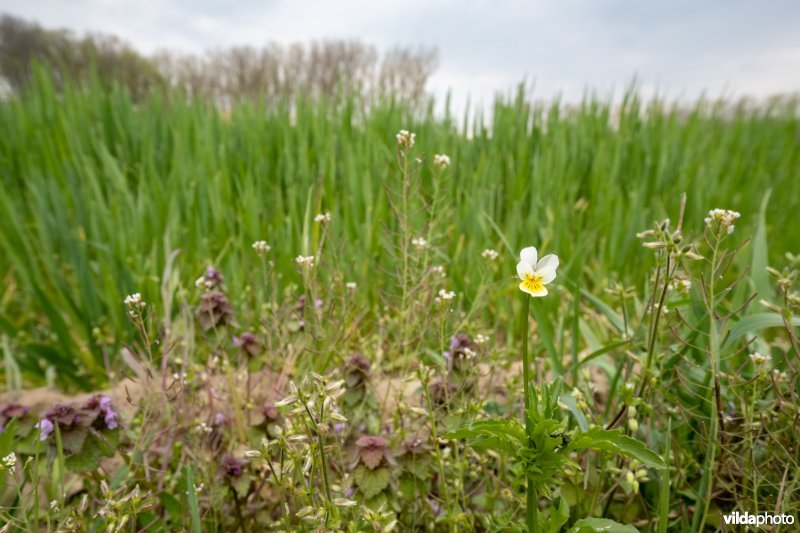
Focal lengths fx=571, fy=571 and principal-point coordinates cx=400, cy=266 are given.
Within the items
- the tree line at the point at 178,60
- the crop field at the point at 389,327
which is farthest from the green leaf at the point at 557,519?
the tree line at the point at 178,60

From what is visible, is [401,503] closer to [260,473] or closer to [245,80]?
[260,473]

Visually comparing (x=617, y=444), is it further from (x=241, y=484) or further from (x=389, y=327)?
(x=389, y=327)

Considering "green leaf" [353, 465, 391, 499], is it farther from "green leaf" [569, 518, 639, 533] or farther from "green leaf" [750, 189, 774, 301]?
"green leaf" [750, 189, 774, 301]

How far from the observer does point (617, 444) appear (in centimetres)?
101

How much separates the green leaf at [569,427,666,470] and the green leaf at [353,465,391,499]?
429 millimetres

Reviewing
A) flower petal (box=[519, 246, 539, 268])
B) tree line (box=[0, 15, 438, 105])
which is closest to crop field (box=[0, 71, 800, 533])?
flower petal (box=[519, 246, 539, 268])

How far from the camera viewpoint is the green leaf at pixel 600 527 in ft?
3.53

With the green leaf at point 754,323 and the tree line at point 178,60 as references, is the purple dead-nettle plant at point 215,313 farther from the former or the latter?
the tree line at point 178,60

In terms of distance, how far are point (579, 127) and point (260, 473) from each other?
3.69m

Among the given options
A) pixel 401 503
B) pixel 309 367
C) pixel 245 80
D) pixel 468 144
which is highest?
pixel 468 144

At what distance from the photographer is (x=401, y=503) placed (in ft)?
4.90

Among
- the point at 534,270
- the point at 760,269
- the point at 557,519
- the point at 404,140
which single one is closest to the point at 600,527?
the point at 557,519

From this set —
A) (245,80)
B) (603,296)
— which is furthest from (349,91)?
(245,80)

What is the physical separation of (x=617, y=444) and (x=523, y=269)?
35 cm
